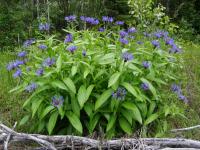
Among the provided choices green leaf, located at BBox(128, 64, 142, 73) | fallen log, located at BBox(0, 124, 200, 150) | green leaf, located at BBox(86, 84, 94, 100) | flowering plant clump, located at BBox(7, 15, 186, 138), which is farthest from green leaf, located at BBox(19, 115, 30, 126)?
green leaf, located at BBox(128, 64, 142, 73)

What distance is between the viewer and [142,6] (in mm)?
5625

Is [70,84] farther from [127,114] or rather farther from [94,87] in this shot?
[127,114]

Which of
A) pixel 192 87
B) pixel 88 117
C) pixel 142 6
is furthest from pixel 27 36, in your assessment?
pixel 88 117

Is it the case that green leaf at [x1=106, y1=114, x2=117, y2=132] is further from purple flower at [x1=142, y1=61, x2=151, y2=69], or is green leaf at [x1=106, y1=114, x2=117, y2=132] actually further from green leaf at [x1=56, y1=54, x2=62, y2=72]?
green leaf at [x1=56, y1=54, x2=62, y2=72]

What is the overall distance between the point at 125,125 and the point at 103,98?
0.32 meters

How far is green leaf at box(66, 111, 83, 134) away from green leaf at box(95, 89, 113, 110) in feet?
0.63

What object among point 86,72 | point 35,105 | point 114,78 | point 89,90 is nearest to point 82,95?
point 89,90

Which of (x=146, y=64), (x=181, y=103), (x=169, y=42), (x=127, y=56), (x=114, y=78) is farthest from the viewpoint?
(x=181, y=103)

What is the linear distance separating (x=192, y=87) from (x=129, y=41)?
1.21 m

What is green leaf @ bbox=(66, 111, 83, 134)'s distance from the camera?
11.9 ft

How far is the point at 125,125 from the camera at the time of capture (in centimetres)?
377

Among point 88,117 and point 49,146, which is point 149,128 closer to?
point 88,117

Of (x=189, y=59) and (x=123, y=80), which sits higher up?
(x=123, y=80)

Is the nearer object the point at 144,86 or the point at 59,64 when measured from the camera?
the point at 59,64
